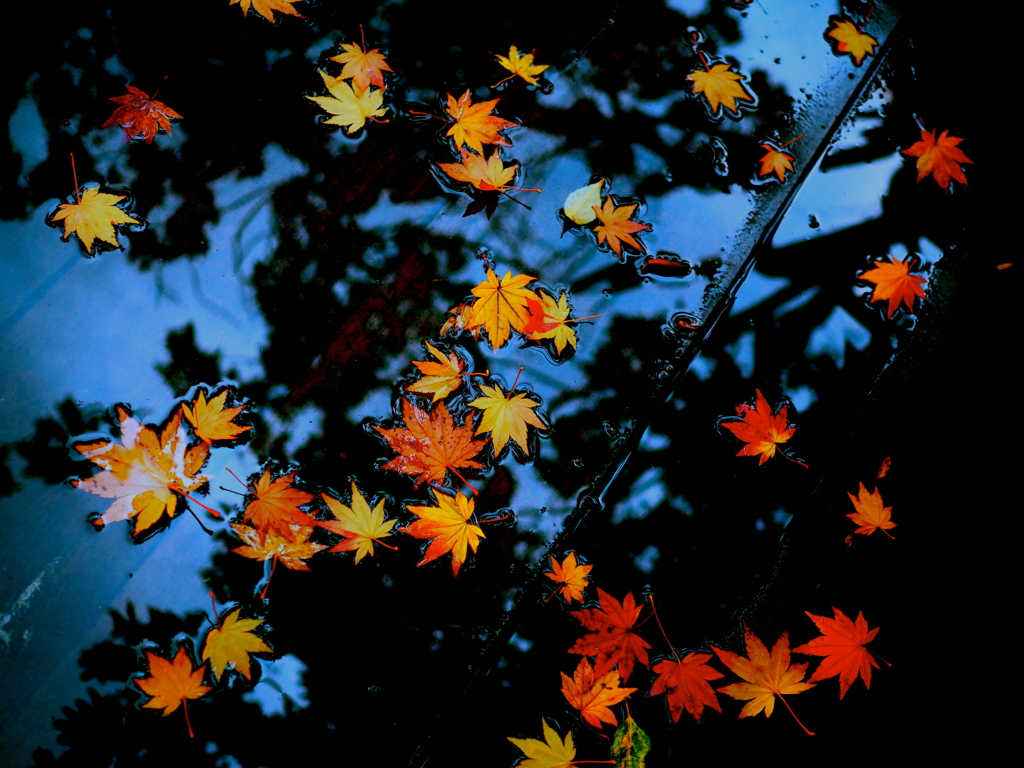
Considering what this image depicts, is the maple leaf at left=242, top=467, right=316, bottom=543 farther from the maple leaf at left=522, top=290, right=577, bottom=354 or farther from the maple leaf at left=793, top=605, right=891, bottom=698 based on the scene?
the maple leaf at left=793, top=605, right=891, bottom=698

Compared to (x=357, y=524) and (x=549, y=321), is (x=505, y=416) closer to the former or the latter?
(x=549, y=321)

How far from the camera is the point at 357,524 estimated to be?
1.49m

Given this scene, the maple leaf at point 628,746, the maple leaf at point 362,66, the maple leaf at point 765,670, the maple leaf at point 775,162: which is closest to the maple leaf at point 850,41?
the maple leaf at point 775,162

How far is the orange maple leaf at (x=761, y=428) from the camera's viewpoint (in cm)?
169

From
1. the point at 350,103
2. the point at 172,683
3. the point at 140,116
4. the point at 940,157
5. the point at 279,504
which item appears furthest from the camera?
the point at 940,157

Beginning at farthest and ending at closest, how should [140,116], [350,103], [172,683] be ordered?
[350,103], [140,116], [172,683]

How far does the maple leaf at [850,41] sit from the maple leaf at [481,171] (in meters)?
1.44

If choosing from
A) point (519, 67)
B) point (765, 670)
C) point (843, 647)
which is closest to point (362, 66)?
point (519, 67)

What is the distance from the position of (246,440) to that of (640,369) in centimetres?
127

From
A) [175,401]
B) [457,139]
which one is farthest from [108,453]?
[457,139]

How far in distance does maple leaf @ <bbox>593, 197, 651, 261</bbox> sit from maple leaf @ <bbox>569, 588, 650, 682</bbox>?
114cm

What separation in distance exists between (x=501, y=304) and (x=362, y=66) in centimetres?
97

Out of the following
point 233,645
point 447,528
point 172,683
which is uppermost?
point 447,528

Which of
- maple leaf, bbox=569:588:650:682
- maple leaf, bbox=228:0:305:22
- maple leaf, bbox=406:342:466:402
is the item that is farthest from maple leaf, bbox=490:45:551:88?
maple leaf, bbox=569:588:650:682
